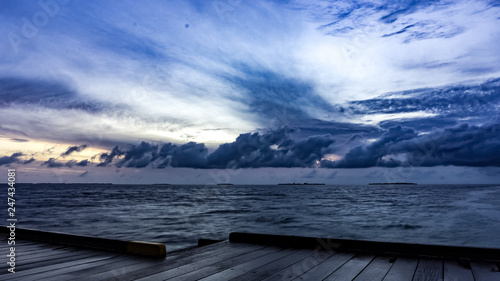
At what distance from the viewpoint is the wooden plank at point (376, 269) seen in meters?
3.56

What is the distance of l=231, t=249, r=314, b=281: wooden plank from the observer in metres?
3.57

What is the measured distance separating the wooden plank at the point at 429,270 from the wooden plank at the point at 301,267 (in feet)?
3.81

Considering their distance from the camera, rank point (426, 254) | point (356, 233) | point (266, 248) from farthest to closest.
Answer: point (356, 233)
point (266, 248)
point (426, 254)

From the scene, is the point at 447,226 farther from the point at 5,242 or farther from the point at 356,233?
the point at 5,242

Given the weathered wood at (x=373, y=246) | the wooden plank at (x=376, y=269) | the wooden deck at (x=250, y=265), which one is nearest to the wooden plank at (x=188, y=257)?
the wooden deck at (x=250, y=265)

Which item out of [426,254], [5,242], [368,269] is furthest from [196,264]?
[5,242]

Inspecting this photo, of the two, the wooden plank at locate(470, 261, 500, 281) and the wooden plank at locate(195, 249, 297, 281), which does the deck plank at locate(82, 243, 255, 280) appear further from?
the wooden plank at locate(470, 261, 500, 281)

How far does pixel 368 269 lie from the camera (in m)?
3.90

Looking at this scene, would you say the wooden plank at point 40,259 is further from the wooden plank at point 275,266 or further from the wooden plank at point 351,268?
the wooden plank at point 351,268

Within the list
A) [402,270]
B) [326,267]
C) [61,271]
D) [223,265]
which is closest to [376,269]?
[402,270]

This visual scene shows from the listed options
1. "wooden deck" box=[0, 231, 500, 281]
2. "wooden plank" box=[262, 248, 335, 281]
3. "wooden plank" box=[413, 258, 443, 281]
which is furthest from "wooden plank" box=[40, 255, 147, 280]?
"wooden plank" box=[413, 258, 443, 281]

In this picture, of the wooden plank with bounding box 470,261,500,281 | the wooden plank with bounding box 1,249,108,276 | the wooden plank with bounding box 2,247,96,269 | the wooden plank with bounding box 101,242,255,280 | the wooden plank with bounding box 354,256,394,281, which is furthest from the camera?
the wooden plank with bounding box 2,247,96,269

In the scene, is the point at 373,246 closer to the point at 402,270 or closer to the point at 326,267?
the point at 402,270

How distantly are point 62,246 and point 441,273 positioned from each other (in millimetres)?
5612
